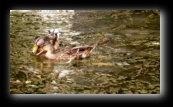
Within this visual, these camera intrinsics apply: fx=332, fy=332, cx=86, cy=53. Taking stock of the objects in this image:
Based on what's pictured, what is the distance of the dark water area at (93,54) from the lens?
2.41 m

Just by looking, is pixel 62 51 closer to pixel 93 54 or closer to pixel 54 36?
pixel 54 36

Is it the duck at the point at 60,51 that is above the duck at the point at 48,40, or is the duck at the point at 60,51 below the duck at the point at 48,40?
below

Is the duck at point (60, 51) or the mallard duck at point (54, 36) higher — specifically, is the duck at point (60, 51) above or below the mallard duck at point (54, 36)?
below

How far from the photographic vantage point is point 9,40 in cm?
245

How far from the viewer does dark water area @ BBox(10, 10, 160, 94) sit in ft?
7.90

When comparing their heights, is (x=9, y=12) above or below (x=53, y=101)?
above

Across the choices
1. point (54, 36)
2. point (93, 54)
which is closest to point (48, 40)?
point (54, 36)

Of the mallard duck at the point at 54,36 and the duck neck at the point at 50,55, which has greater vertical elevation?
the mallard duck at the point at 54,36

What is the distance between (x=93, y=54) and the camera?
Answer: 244 cm
